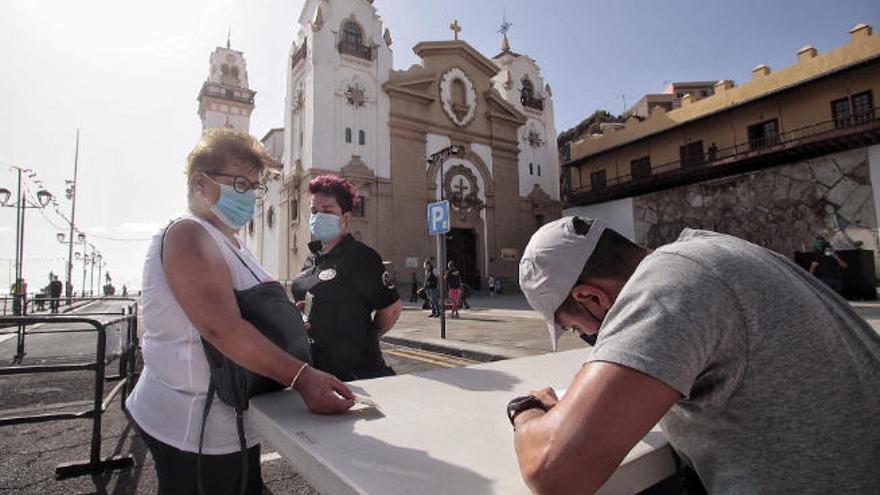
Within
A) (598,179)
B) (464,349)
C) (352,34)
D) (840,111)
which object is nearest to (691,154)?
(598,179)

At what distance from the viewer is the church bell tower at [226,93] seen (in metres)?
34.8

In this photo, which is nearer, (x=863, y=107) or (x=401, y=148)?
(x=863, y=107)

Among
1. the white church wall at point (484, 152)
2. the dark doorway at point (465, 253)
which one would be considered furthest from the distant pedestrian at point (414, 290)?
the white church wall at point (484, 152)

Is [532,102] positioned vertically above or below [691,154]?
above

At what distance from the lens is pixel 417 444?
108 centimetres

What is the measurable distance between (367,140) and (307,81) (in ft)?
13.3

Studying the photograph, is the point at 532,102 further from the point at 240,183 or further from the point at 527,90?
the point at 240,183

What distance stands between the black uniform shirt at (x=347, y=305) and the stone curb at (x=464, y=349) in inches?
133

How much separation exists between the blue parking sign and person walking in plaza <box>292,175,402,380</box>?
621 centimetres

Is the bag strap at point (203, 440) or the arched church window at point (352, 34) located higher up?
the arched church window at point (352, 34)

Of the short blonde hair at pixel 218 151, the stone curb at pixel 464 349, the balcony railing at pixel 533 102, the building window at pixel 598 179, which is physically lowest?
the stone curb at pixel 464 349

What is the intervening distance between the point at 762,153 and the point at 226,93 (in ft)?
117

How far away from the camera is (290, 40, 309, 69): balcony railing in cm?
2288

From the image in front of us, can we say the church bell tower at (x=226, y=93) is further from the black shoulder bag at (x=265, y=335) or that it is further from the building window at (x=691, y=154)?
the black shoulder bag at (x=265, y=335)
